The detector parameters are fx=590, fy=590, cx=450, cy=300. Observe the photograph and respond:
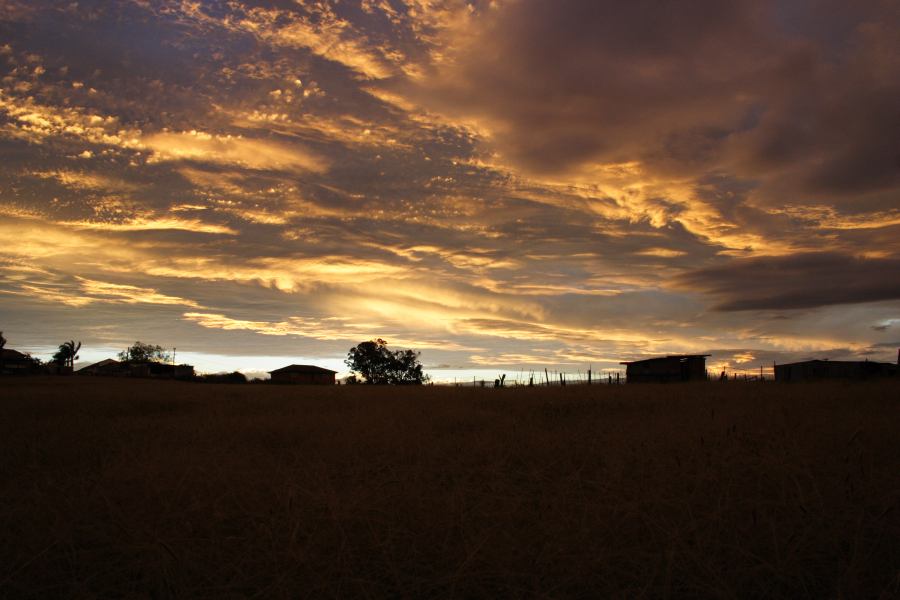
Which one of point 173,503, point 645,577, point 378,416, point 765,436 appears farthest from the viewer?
point 378,416

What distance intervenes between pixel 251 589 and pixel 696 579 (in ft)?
10.6

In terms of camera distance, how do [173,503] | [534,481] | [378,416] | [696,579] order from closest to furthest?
1. [696,579]
2. [173,503]
3. [534,481]
4. [378,416]

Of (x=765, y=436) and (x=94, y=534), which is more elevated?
(x=765, y=436)

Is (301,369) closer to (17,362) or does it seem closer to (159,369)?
(159,369)

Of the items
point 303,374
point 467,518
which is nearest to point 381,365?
→ point 303,374

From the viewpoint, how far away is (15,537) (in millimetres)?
5293

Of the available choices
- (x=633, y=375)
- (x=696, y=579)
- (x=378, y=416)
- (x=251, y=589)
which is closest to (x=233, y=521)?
(x=251, y=589)

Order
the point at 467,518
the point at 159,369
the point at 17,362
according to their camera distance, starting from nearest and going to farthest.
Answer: the point at 467,518 → the point at 17,362 → the point at 159,369

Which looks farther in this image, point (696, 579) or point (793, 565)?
point (793, 565)

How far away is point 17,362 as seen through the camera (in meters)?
90.2

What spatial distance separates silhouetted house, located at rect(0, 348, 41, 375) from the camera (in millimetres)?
81438

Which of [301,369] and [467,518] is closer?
[467,518]

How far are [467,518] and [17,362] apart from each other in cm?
10771

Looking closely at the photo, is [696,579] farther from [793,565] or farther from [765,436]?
[765,436]
